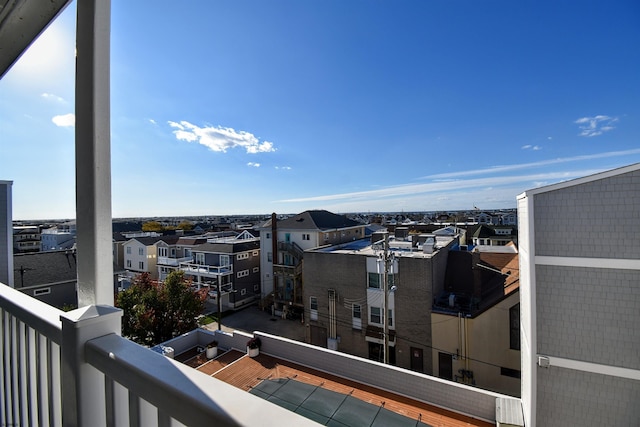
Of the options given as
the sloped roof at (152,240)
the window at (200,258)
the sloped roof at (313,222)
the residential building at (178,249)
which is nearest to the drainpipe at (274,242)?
the sloped roof at (313,222)

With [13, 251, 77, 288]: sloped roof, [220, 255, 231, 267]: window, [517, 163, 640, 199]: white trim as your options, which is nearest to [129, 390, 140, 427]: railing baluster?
[517, 163, 640, 199]: white trim

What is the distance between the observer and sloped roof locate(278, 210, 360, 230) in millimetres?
14820

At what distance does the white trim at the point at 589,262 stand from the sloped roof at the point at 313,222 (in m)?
10.9

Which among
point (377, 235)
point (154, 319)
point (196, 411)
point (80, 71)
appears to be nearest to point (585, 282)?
point (196, 411)

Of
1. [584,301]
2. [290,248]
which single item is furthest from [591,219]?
[290,248]

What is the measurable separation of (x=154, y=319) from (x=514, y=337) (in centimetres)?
960

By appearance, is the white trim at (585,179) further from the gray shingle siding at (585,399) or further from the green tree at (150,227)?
the green tree at (150,227)

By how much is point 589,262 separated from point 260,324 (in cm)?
1146

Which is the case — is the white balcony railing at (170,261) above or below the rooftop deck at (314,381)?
above

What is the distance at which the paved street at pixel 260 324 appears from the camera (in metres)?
11.5

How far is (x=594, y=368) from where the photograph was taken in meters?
3.81

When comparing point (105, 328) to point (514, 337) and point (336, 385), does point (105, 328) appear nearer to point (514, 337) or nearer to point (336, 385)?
point (336, 385)

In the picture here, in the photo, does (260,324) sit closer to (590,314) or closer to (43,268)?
(43,268)

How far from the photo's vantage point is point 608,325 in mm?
3781
